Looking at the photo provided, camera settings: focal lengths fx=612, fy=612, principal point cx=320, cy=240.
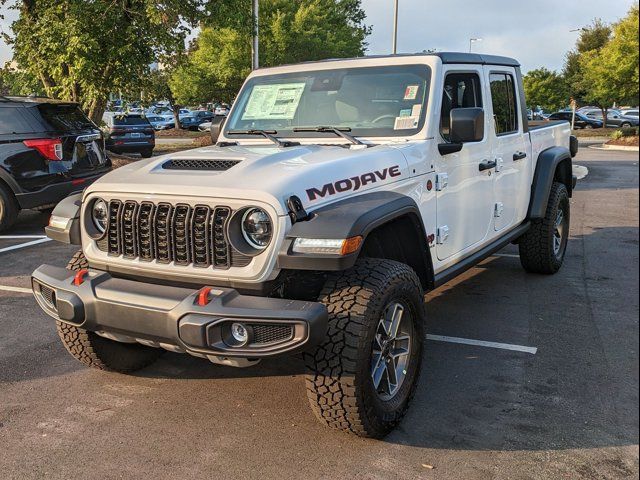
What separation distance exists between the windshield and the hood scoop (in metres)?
0.94

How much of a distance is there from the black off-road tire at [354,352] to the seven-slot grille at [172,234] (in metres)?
0.53

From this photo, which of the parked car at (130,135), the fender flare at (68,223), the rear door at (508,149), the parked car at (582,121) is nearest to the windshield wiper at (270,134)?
the fender flare at (68,223)

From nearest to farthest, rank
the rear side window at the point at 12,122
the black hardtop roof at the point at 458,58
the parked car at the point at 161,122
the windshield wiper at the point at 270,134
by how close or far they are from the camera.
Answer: the windshield wiper at the point at 270,134, the black hardtop roof at the point at 458,58, the rear side window at the point at 12,122, the parked car at the point at 161,122

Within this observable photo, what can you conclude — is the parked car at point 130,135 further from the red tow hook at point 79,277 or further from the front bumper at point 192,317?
the front bumper at point 192,317

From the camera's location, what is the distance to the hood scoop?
3351 millimetres

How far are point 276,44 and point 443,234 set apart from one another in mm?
27343

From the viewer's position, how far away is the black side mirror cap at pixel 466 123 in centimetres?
380

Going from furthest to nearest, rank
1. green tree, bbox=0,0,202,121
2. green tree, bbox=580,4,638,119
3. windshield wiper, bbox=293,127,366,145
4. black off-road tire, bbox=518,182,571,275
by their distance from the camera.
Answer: green tree, bbox=0,0,202,121 < black off-road tire, bbox=518,182,571,275 < windshield wiper, bbox=293,127,366,145 < green tree, bbox=580,4,638,119

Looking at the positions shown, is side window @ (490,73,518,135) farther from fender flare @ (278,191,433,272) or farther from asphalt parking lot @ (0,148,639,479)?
fender flare @ (278,191,433,272)

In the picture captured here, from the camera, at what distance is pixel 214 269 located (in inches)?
121

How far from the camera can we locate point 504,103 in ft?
17.4

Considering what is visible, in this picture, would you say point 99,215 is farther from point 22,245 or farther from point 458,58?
point 22,245

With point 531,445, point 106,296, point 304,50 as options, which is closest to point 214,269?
point 106,296

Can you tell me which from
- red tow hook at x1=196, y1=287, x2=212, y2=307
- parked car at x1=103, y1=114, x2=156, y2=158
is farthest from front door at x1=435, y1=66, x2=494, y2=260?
parked car at x1=103, y1=114, x2=156, y2=158
